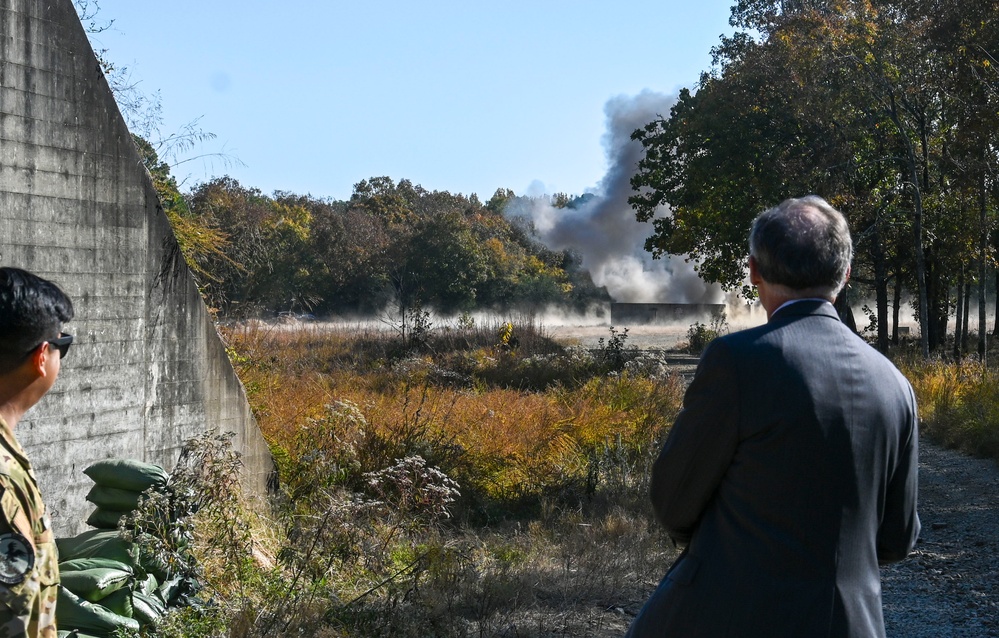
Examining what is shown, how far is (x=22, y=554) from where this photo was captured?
2113 millimetres

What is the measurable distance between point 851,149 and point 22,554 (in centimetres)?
2324

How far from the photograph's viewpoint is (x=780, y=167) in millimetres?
24094

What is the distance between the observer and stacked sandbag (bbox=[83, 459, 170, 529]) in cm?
563

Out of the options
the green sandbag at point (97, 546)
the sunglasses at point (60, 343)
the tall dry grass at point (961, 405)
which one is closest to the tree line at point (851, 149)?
the tall dry grass at point (961, 405)

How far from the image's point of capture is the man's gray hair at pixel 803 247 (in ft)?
8.32

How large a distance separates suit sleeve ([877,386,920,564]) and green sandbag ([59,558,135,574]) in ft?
12.3

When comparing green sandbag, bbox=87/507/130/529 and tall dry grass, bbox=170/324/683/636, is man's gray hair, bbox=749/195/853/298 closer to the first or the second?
tall dry grass, bbox=170/324/683/636

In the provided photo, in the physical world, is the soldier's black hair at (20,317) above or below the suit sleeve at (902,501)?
above

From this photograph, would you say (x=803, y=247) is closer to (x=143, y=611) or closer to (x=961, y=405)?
(x=143, y=611)

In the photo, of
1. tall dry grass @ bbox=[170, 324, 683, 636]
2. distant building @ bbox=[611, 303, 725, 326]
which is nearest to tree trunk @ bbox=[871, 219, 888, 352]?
tall dry grass @ bbox=[170, 324, 683, 636]

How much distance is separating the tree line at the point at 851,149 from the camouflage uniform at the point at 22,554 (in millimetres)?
16122

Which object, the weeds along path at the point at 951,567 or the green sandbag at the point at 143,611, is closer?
the green sandbag at the point at 143,611

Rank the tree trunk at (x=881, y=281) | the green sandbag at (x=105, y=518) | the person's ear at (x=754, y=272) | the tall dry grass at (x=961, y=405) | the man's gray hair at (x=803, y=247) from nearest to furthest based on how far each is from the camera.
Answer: the man's gray hair at (x=803, y=247) → the person's ear at (x=754, y=272) → the green sandbag at (x=105, y=518) → the tall dry grass at (x=961, y=405) → the tree trunk at (x=881, y=281)

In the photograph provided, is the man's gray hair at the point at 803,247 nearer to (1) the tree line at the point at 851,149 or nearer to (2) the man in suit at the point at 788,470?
(2) the man in suit at the point at 788,470
